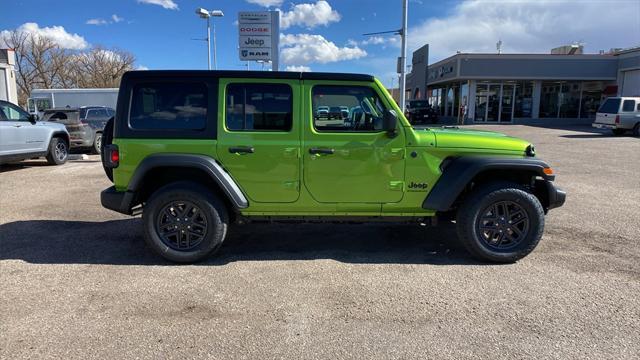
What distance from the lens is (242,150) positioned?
438 centimetres

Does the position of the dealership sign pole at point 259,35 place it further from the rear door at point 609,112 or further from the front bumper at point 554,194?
the rear door at point 609,112

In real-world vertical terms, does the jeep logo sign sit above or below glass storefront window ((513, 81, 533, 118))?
above

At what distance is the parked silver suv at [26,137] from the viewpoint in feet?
32.8

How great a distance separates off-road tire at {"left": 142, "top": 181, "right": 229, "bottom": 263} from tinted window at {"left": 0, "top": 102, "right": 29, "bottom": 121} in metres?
8.12

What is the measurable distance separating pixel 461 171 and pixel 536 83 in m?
30.0

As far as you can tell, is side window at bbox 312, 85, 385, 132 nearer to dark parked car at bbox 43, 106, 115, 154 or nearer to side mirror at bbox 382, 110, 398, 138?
side mirror at bbox 382, 110, 398, 138

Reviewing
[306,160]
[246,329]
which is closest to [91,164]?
[306,160]

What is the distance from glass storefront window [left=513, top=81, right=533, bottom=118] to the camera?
30.7 m

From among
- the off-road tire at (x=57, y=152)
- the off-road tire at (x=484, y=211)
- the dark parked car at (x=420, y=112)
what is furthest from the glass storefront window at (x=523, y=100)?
the off-road tire at (x=484, y=211)

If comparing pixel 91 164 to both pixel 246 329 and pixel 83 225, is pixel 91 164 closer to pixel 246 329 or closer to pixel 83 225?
pixel 83 225

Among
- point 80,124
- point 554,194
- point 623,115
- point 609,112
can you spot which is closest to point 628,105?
point 623,115

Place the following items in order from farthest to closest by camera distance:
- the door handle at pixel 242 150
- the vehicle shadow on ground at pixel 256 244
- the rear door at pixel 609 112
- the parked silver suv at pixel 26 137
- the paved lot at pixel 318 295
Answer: the rear door at pixel 609 112, the parked silver suv at pixel 26 137, the vehicle shadow on ground at pixel 256 244, the door handle at pixel 242 150, the paved lot at pixel 318 295

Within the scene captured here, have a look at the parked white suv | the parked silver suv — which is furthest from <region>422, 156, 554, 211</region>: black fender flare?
the parked white suv

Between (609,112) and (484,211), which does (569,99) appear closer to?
(609,112)
